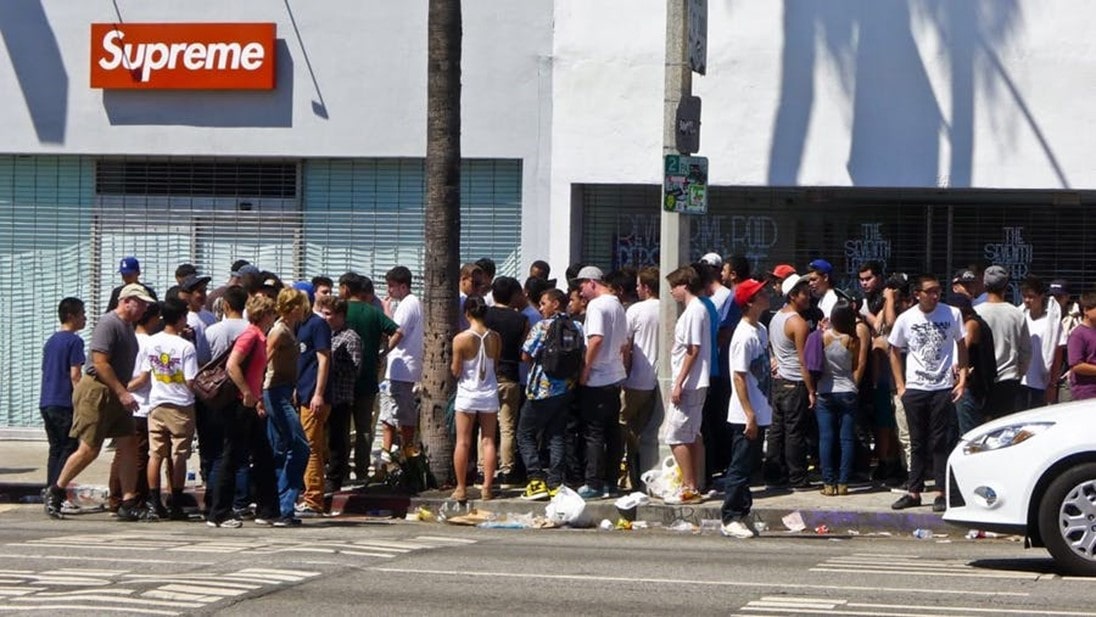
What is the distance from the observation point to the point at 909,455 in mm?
14953

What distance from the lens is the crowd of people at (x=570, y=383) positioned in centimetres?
1380

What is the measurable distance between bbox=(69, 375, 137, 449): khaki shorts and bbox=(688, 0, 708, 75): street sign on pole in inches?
225

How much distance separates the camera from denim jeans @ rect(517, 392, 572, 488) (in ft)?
48.4

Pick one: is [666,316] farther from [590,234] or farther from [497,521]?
[590,234]

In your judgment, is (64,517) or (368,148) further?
(368,148)

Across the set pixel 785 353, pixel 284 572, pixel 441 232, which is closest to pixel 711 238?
pixel 785 353

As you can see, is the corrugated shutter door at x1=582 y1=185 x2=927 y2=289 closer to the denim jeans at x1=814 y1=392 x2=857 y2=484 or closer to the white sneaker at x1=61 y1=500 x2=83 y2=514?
A: the denim jeans at x1=814 y1=392 x2=857 y2=484

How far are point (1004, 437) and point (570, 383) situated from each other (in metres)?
4.34

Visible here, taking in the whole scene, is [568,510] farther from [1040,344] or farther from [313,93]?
[313,93]

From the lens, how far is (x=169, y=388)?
14.0 metres

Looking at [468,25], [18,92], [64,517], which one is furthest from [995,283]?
[18,92]

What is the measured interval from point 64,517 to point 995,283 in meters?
8.05

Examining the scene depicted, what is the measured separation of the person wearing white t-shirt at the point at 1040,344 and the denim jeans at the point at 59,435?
8.06 meters

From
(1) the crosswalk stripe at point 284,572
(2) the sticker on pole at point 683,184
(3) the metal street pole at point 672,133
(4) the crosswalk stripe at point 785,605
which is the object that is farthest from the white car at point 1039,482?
(2) the sticker on pole at point 683,184
